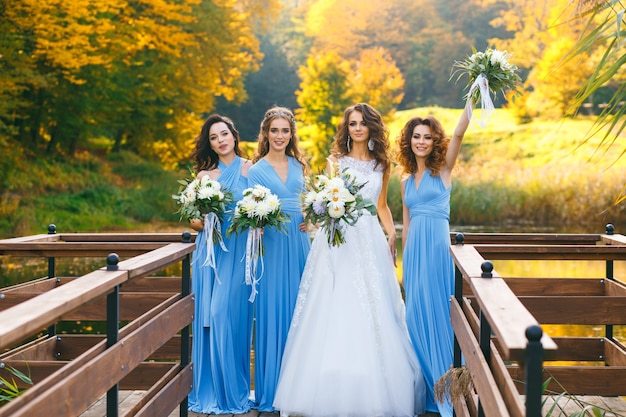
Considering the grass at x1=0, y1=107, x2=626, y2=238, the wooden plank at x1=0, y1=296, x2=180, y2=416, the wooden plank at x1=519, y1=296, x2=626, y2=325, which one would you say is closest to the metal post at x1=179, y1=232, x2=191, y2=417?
the wooden plank at x1=0, y1=296, x2=180, y2=416

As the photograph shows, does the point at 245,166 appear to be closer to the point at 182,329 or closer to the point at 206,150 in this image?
the point at 206,150

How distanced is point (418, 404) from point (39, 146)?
18.6 m

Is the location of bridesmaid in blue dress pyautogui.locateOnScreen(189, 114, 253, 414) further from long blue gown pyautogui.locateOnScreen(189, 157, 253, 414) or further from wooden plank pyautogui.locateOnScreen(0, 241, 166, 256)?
wooden plank pyautogui.locateOnScreen(0, 241, 166, 256)

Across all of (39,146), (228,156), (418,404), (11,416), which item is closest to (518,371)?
(418,404)

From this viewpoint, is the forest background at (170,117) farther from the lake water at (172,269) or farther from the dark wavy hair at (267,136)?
the dark wavy hair at (267,136)

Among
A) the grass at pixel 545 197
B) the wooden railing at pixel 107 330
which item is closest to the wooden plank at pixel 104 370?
the wooden railing at pixel 107 330

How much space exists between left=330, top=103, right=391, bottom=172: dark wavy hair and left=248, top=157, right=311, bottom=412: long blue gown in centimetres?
38

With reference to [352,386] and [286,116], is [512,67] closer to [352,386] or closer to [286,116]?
[286,116]

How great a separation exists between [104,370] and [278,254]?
7.54 ft

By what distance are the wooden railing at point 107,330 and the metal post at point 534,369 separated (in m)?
1.29

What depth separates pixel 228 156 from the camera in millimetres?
5184

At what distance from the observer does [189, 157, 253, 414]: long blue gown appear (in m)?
4.77

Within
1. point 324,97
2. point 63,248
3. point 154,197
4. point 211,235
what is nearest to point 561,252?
point 211,235

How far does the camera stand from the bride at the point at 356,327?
14.2 ft
